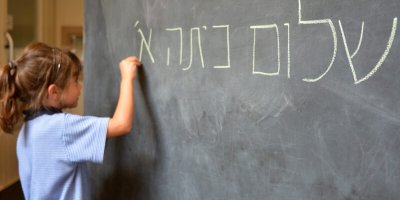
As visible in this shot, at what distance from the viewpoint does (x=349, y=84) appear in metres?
0.78

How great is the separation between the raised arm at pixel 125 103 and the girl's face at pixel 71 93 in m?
0.13

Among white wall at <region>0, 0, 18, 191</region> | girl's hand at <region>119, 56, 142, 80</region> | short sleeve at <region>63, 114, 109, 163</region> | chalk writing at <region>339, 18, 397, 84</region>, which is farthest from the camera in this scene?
white wall at <region>0, 0, 18, 191</region>

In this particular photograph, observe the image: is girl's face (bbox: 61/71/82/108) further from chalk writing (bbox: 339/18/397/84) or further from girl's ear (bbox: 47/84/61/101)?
chalk writing (bbox: 339/18/397/84)

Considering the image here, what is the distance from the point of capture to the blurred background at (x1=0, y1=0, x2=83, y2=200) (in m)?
2.81

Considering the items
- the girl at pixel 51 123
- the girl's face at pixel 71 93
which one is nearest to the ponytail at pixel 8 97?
the girl at pixel 51 123

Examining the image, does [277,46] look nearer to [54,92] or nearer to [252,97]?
[252,97]

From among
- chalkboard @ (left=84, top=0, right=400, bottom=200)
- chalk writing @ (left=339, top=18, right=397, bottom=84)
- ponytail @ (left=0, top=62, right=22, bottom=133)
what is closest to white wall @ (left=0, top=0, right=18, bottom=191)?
chalkboard @ (left=84, top=0, right=400, bottom=200)

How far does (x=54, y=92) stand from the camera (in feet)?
3.54

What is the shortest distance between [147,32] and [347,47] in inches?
23.1

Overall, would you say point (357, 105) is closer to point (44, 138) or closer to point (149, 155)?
point (149, 155)

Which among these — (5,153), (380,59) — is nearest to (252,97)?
(380,59)

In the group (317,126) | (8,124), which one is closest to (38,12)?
(8,124)

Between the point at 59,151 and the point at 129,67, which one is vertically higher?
the point at 129,67

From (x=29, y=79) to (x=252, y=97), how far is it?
0.60 m
